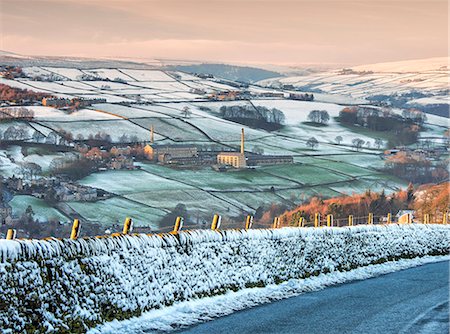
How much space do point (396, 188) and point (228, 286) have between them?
123 metres

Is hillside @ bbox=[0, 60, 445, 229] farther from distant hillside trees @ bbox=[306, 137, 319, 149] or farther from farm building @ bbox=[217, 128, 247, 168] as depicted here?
farm building @ bbox=[217, 128, 247, 168]

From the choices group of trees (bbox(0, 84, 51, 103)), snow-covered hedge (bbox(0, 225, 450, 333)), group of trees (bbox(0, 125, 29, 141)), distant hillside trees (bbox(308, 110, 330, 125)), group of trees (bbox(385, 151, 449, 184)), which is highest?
snow-covered hedge (bbox(0, 225, 450, 333))

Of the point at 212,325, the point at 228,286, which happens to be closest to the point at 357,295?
the point at 228,286

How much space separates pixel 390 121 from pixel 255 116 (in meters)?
28.4

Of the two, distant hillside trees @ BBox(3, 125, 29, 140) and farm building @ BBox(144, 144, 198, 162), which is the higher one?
distant hillside trees @ BBox(3, 125, 29, 140)

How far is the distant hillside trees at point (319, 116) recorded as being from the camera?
173775 mm

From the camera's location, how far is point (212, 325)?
13383 millimetres

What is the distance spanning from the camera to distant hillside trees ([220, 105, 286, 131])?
549ft

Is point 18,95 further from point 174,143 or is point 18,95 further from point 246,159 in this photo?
point 246,159

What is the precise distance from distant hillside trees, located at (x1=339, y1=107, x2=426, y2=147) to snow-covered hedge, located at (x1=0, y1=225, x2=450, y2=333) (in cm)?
15494

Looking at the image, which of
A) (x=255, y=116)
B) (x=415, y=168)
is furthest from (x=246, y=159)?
(x=255, y=116)

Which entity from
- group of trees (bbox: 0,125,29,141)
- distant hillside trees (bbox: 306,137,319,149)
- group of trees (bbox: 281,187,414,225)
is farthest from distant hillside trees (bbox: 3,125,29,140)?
distant hillside trees (bbox: 306,137,319,149)

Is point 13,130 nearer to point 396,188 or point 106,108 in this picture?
point 106,108

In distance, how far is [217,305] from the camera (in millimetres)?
15297
